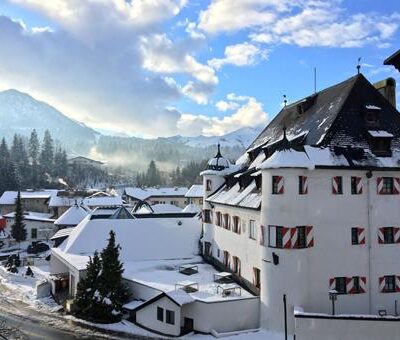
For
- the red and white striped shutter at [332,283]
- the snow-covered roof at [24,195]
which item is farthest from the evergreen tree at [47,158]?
the red and white striped shutter at [332,283]

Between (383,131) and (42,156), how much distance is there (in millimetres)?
160666

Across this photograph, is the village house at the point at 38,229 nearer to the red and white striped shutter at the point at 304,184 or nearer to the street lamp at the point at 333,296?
the red and white striped shutter at the point at 304,184

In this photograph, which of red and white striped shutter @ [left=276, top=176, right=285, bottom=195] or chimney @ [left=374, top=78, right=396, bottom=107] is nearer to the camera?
red and white striped shutter @ [left=276, top=176, right=285, bottom=195]

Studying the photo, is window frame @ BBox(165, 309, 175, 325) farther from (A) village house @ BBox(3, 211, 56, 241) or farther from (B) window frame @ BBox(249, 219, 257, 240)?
(A) village house @ BBox(3, 211, 56, 241)

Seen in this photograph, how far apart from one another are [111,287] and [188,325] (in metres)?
7.05

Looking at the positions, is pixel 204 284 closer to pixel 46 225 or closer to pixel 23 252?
pixel 23 252

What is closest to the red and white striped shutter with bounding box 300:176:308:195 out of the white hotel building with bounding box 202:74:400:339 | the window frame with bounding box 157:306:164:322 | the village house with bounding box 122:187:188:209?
the white hotel building with bounding box 202:74:400:339

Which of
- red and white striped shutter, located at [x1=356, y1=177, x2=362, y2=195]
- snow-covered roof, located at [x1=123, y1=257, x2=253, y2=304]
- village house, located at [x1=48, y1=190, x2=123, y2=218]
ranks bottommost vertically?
snow-covered roof, located at [x1=123, y1=257, x2=253, y2=304]

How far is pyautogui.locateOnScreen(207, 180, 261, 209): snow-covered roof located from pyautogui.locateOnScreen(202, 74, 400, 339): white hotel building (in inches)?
9.5

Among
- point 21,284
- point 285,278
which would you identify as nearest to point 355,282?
point 285,278

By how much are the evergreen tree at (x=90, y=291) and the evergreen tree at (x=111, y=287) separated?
0.41 metres

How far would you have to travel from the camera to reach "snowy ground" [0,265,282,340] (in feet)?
93.9

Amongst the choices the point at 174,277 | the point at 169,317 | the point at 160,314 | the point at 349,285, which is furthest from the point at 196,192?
the point at 349,285

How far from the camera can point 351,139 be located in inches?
1209
